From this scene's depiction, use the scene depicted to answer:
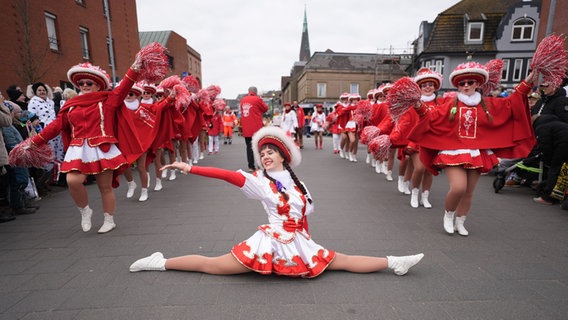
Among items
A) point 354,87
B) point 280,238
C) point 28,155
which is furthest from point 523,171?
point 354,87

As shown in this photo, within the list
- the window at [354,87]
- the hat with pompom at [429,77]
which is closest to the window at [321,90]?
the window at [354,87]

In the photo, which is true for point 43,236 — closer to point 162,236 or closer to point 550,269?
point 162,236

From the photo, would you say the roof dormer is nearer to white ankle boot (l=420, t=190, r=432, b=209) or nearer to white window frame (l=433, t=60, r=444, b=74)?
white window frame (l=433, t=60, r=444, b=74)

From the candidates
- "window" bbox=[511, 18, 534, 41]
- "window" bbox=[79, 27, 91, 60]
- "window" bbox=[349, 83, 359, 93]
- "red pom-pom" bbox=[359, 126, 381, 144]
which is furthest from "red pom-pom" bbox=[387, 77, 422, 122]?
"window" bbox=[349, 83, 359, 93]

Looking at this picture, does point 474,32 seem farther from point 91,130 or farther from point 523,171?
point 91,130

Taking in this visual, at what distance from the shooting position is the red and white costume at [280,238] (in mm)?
2602

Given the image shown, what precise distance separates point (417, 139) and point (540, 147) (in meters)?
3.02

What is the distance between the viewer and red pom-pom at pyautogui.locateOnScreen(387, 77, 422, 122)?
318 centimetres

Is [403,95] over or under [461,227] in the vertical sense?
over

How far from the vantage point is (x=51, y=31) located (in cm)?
1345

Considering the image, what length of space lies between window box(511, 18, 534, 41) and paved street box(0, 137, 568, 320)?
24.8 m

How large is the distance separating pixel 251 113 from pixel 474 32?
2454cm

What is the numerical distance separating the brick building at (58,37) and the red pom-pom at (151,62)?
32.0ft

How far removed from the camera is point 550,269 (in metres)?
2.91
